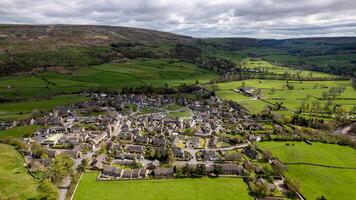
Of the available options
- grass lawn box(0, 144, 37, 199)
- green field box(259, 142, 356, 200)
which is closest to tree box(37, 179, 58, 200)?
grass lawn box(0, 144, 37, 199)

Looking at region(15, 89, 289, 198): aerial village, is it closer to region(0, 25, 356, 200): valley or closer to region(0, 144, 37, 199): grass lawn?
region(0, 25, 356, 200): valley

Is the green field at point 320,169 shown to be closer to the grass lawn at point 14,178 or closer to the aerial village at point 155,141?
the aerial village at point 155,141

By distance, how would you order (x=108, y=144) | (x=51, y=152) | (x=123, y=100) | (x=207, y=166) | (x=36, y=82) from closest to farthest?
(x=207, y=166) < (x=51, y=152) < (x=108, y=144) < (x=123, y=100) < (x=36, y=82)

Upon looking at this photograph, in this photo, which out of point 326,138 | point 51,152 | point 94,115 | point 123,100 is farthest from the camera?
point 123,100

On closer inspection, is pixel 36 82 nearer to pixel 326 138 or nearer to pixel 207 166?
pixel 207 166

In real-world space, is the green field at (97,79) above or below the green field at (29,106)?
above

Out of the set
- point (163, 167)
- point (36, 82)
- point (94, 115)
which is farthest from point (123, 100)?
point (163, 167)

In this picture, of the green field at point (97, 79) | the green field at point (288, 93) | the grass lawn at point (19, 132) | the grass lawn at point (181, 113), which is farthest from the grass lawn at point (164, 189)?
Answer: the green field at point (97, 79)
